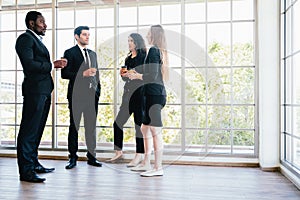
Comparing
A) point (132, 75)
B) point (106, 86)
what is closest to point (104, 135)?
Answer: point (106, 86)

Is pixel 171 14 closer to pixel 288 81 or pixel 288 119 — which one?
pixel 288 81

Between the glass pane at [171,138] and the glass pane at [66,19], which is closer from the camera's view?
the glass pane at [171,138]

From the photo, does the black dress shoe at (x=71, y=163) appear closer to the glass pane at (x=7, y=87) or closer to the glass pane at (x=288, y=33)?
the glass pane at (x=7, y=87)

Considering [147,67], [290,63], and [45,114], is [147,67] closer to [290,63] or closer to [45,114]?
[45,114]

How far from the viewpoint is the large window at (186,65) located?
4223 millimetres

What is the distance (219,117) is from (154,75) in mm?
1286

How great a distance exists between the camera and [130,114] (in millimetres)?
4191

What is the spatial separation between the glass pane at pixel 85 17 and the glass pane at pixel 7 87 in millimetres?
1315

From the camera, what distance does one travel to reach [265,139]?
12.7 feet

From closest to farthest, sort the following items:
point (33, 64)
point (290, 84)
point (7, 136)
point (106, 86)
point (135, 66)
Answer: point (33, 64), point (290, 84), point (135, 66), point (106, 86), point (7, 136)

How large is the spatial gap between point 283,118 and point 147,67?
1684 mm

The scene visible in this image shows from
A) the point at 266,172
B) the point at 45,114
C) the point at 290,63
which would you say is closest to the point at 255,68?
the point at 290,63

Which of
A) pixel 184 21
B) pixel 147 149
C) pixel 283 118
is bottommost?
pixel 147 149

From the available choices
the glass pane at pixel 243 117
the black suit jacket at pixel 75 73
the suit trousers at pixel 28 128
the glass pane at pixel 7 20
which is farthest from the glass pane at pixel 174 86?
the glass pane at pixel 7 20
